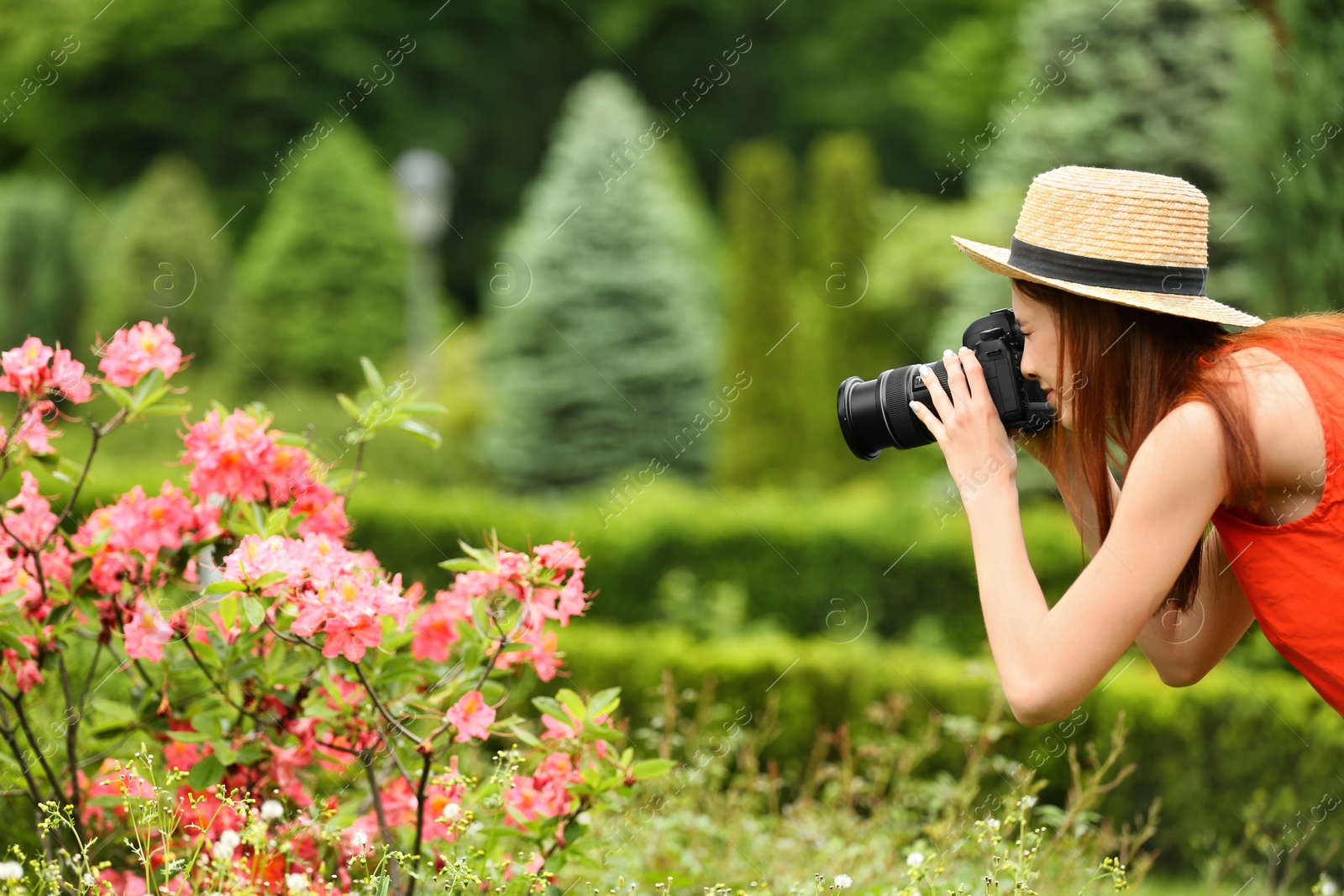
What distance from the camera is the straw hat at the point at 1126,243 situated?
5.00 feet

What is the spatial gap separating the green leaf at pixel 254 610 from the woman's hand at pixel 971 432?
977 millimetres

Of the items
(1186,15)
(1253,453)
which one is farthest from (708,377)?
(1253,453)

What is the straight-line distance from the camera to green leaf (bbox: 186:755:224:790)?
1.81 m

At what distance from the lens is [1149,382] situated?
1.51 metres

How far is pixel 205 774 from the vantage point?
1830 millimetres

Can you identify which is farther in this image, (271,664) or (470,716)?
(271,664)

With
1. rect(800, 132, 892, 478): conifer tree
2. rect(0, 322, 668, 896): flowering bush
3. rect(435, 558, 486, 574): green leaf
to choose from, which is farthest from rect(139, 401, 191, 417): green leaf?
rect(800, 132, 892, 478): conifer tree

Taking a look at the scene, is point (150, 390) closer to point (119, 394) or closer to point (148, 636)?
point (119, 394)

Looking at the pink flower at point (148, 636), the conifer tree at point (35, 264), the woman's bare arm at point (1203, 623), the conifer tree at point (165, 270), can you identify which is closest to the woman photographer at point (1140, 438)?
the woman's bare arm at point (1203, 623)

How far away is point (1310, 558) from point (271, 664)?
1.58 m

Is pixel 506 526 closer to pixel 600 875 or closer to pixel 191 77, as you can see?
pixel 600 875

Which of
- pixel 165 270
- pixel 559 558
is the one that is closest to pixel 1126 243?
pixel 559 558

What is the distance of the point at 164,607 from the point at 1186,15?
27.8 feet

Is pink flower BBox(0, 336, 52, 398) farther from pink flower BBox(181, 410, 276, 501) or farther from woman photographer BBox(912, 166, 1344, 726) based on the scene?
woman photographer BBox(912, 166, 1344, 726)
